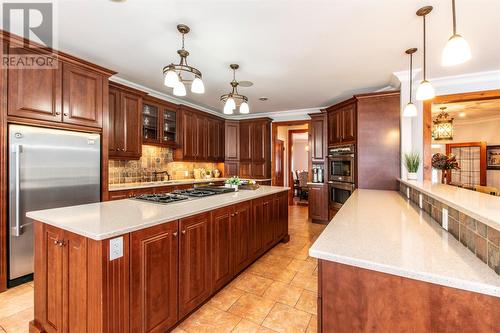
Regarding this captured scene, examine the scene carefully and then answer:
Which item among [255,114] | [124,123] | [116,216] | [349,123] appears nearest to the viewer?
[116,216]

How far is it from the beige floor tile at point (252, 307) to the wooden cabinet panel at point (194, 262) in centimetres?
29

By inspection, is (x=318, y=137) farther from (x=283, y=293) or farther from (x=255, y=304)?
(x=255, y=304)

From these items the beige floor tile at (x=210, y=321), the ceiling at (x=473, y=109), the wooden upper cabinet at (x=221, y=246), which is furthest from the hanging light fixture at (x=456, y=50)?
the ceiling at (x=473, y=109)

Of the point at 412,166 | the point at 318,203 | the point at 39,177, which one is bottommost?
the point at 318,203

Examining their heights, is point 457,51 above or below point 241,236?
above

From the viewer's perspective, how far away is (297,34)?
230 cm

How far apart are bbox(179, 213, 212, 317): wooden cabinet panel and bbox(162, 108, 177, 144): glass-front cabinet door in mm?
2905

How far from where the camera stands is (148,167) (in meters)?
4.28

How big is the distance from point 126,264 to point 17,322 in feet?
4.50

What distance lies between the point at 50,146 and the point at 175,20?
1.90 meters

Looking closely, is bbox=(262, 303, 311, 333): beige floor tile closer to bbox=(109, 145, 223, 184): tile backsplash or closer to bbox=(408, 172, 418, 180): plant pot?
bbox=(408, 172, 418, 180): plant pot

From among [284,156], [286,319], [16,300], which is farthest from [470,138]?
[16,300]

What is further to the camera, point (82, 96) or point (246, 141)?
point (246, 141)

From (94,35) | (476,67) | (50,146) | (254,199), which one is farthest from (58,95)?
(476,67)
